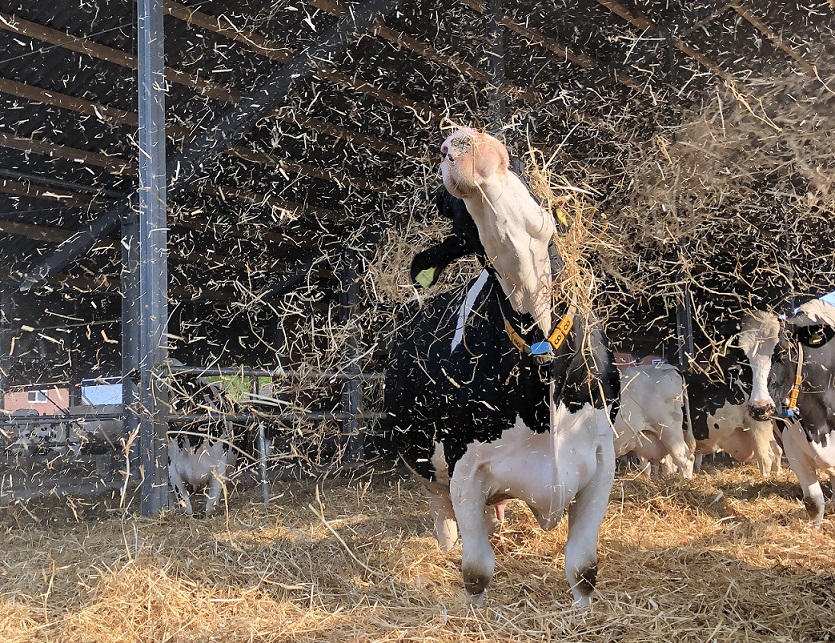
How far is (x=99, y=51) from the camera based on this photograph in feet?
22.0

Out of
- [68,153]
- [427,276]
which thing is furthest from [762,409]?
[68,153]

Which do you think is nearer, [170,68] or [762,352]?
[762,352]

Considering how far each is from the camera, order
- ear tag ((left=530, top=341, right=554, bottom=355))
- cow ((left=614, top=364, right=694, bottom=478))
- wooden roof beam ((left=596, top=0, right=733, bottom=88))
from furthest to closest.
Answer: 1. cow ((left=614, top=364, right=694, bottom=478))
2. wooden roof beam ((left=596, top=0, right=733, bottom=88))
3. ear tag ((left=530, top=341, right=554, bottom=355))

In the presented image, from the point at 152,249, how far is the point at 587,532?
3.73 metres

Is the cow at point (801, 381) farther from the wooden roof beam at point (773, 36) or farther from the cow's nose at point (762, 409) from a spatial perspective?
the wooden roof beam at point (773, 36)

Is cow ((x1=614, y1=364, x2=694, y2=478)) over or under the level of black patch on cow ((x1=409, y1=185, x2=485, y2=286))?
under

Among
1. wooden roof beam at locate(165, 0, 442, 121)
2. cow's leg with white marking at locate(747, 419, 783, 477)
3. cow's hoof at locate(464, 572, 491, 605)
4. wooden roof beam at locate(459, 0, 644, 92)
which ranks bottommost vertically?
cow's leg with white marking at locate(747, 419, 783, 477)

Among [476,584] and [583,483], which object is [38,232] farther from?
[583,483]

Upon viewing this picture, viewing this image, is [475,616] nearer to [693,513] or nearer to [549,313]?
[549,313]

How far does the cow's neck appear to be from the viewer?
259 centimetres

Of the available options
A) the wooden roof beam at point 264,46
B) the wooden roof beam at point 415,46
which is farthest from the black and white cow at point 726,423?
the wooden roof beam at point 264,46

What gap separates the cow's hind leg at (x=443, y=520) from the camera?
4.59 meters

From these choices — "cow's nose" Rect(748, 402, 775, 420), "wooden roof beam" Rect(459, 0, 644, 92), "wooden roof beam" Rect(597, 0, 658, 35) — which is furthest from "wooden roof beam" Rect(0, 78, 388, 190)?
"cow's nose" Rect(748, 402, 775, 420)

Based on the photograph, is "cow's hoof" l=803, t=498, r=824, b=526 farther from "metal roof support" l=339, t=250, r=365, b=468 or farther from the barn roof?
"metal roof support" l=339, t=250, r=365, b=468
